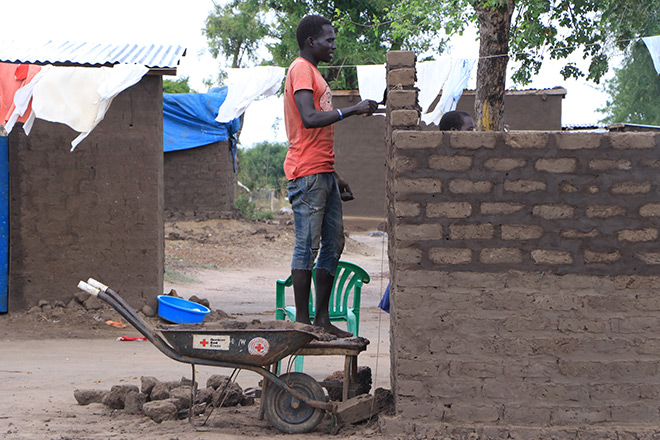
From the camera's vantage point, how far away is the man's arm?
162 inches

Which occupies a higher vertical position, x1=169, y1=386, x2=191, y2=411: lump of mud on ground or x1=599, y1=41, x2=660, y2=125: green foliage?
x1=599, y1=41, x2=660, y2=125: green foliage

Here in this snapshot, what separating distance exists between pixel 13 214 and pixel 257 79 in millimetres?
4801

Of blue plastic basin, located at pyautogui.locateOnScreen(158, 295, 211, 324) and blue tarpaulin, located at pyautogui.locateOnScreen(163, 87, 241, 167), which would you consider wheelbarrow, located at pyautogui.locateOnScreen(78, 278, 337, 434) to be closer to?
blue plastic basin, located at pyautogui.locateOnScreen(158, 295, 211, 324)

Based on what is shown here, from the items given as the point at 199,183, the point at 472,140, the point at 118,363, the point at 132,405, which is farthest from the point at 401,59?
the point at 199,183

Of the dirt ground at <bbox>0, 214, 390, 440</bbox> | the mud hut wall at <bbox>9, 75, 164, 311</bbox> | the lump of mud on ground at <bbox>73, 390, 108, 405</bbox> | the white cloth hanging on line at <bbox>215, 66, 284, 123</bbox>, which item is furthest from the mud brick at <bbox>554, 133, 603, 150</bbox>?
the white cloth hanging on line at <bbox>215, 66, 284, 123</bbox>

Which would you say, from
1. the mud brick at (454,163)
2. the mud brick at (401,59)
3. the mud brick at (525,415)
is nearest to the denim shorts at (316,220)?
the mud brick at (454,163)

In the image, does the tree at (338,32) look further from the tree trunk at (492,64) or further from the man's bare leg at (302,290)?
the man's bare leg at (302,290)

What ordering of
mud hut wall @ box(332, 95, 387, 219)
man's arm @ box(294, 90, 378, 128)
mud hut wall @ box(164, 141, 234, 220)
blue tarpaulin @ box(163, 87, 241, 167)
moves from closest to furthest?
man's arm @ box(294, 90, 378, 128)
blue tarpaulin @ box(163, 87, 241, 167)
mud hut wall @ box(164, 141, 234, 220)
mud hut wall @ box(332, 95, 387, 219)

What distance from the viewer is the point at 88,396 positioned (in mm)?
4895

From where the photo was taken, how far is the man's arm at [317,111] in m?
4.11

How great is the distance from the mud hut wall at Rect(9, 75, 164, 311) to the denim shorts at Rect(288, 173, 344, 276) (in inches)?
143

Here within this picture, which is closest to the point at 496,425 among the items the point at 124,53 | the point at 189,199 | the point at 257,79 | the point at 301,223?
the point at 301,223

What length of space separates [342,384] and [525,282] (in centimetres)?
128

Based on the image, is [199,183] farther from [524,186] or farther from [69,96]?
[524,186]
